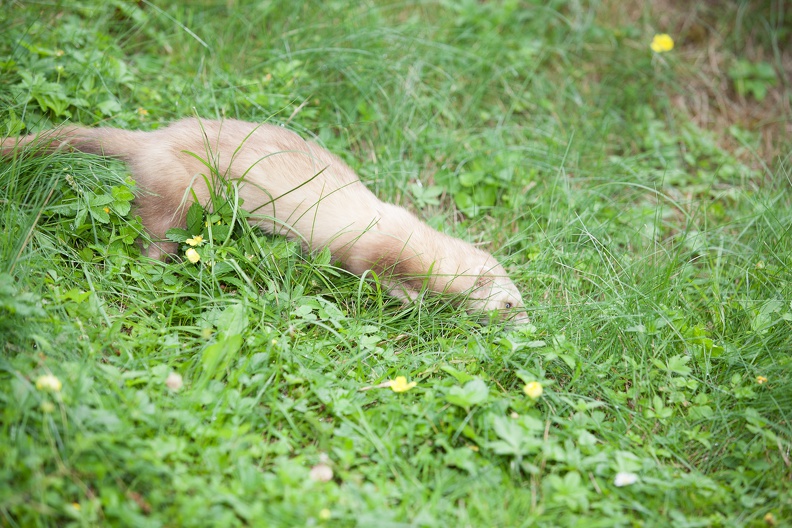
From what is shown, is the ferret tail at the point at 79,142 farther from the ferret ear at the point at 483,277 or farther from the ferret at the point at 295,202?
the ferret ear at the point at 483,277

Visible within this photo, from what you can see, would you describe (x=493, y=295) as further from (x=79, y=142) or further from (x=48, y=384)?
(x=79, y=142)

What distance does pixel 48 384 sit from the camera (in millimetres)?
2326

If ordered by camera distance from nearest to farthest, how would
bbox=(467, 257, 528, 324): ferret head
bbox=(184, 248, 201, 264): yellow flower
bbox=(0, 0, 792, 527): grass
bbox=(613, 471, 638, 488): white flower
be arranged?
bbox=(0, 0, 792, 527): grass → bbox=(613, 471, 638, 488): white flower → bbox=(184, 248, 201, 264): yellow flower → bbox=(467, 257, 528, 324): ferret head

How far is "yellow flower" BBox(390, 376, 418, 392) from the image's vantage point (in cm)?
286

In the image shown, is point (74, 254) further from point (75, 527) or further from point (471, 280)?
point (471, 280)

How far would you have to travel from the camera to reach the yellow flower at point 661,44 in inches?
221

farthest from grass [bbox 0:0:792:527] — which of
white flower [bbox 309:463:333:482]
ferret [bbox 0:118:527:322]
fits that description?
ferret [bbox 0:118:527:322]

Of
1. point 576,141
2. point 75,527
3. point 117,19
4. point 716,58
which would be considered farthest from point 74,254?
point 716,58

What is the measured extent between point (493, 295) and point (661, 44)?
333cm

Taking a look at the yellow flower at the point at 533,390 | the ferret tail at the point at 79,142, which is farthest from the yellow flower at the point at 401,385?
the ferret tail at the point at 79,142

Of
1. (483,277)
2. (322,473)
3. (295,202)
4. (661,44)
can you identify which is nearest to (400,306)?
(483,277)

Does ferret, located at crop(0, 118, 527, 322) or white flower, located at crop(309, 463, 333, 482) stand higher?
ferret, located at crop(0, 118, 527, 322)

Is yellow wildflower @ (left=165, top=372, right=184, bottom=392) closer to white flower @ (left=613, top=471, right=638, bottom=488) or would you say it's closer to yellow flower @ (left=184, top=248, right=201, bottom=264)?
yellow flower @ (left=184, top=248, right=201, bottom=264)

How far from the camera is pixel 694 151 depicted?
524cm
